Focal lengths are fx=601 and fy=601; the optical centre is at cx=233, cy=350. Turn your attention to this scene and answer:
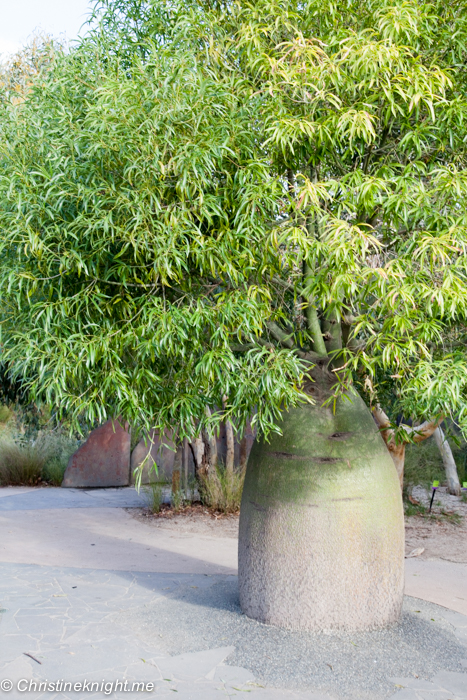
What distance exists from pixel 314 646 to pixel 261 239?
2.67 metres

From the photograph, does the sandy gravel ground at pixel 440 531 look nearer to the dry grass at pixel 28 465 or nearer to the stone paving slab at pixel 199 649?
the stone paving slab at pixel 199 649

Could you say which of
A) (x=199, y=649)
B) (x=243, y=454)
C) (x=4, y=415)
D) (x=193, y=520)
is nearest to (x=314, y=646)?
(x=199, y=649)

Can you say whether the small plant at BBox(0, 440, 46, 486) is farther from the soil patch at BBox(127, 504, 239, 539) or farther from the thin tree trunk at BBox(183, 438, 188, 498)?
the thin tree trunk at BBox(183, 438, 188, 498)

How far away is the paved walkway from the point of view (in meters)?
3.51

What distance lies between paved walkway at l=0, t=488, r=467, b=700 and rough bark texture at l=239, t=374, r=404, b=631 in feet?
0.62

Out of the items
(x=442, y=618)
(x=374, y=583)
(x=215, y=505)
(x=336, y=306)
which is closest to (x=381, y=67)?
(x=336, y=306)

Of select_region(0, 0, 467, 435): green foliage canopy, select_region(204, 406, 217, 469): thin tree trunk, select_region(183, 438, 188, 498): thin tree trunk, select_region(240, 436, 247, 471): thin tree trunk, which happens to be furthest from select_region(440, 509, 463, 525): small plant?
select_region(0, 0, 467, 435): green foliage canopy

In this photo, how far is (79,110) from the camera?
386 centimetres

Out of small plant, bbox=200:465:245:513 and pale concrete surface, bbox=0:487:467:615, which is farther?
small plant, bbox=200:465:245:513

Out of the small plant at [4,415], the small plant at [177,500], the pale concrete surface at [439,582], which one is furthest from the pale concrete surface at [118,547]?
the small plant at [4,415]

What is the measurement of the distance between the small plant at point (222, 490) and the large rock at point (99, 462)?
9.46 feet

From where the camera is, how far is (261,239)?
11.9 ft

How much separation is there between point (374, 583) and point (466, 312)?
199 centimetres

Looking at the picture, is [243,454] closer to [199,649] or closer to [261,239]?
[199,649]
